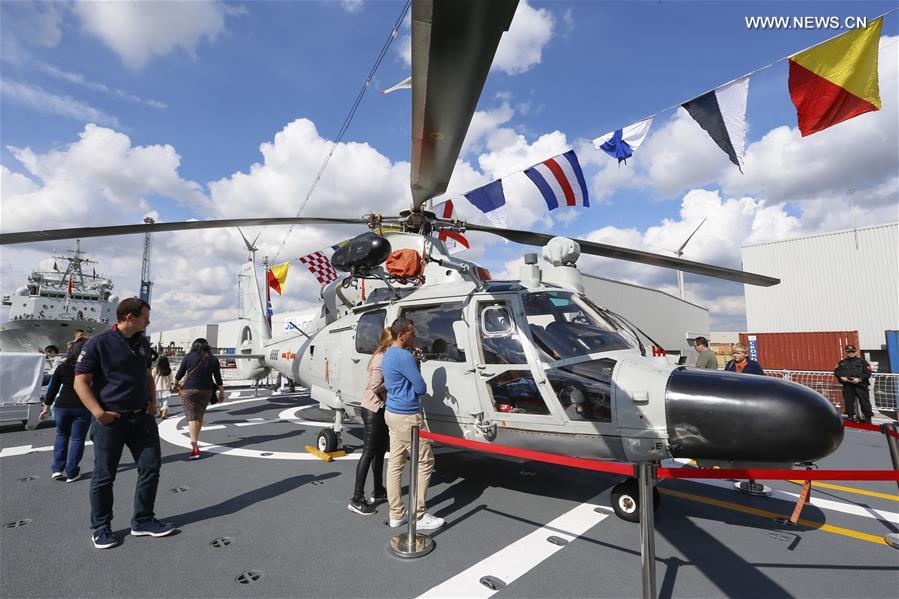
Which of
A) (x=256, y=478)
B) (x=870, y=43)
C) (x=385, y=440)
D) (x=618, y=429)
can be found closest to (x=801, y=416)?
(x=618, y=429)

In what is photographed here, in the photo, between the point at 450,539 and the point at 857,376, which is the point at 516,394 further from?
the point at 857,376

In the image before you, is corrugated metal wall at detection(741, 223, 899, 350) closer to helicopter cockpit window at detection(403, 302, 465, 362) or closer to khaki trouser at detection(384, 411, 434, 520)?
helicopter cockpit window at detection(403, 302, 465, 362)

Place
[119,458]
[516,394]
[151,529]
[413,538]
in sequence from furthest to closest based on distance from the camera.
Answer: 1. [516,394]
2. [151,529]
3. [119,458]
4. [413,538]

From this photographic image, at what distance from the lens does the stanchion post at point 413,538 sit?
310 cm

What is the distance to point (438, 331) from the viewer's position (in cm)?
482

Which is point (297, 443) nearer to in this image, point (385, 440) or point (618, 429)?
point (385, 440)

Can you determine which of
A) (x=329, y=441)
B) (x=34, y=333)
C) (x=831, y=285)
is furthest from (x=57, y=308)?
(x=831, y=285)

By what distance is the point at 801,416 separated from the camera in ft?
9.44

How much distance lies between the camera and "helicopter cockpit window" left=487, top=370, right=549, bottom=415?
3931 millimetres

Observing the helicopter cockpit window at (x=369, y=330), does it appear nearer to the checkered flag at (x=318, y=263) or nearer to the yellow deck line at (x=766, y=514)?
the yellow deck line at (x=766, y=514)

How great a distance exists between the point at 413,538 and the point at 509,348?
1859mm

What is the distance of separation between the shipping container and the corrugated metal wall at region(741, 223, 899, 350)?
16.9 ft

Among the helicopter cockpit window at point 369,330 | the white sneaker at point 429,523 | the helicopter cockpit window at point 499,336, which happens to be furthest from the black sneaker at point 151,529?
the helicopter cockpit window at point 499,336

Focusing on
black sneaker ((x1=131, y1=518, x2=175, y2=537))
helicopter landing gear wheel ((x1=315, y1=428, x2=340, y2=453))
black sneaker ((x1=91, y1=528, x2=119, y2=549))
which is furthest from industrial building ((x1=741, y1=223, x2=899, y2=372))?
black sneaker ((x1=91, y1=528, x2=119, y2=549))
